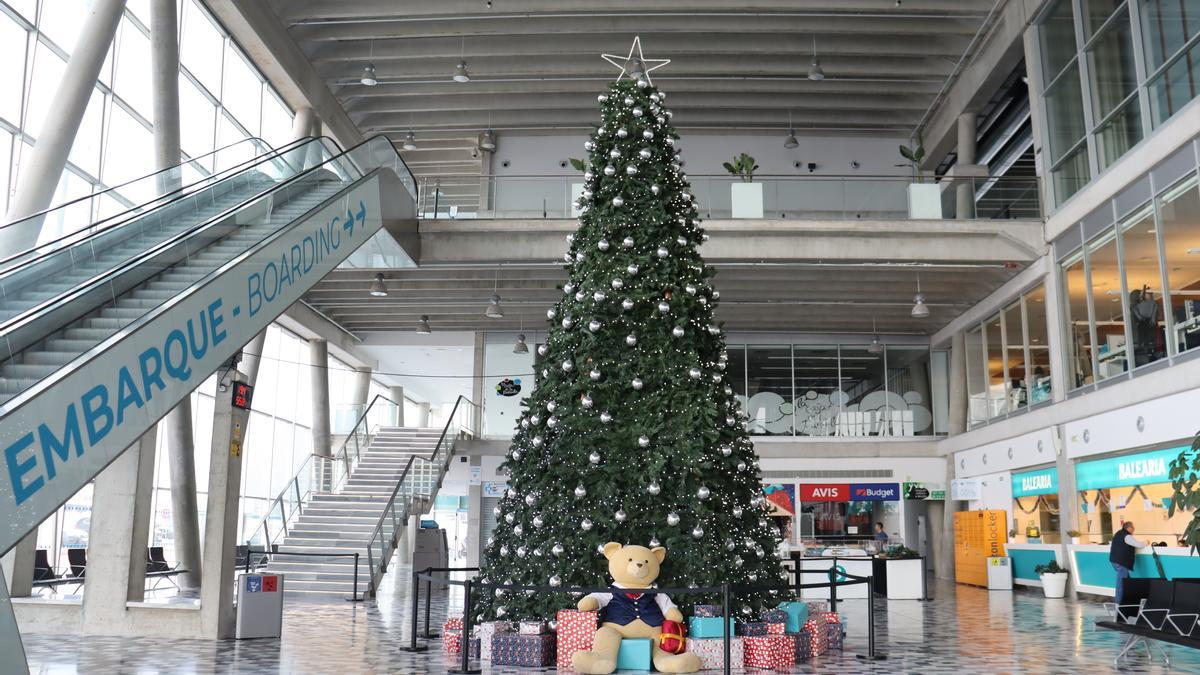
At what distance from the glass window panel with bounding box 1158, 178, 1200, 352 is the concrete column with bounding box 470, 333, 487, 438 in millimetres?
16658

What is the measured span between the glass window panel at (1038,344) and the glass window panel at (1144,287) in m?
3.45

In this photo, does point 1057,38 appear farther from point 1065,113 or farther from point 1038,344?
point 1038,344

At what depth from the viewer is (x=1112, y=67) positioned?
15508 millimetres

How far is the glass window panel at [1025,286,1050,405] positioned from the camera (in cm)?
1839

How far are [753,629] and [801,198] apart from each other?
39.0ft

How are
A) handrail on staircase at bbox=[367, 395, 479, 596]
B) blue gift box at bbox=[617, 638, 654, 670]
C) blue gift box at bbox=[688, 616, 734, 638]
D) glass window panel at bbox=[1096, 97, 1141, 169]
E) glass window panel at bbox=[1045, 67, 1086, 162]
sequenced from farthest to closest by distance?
glass window panel at bbox=[1045, 67, 1086, 162]
handrail on staircase at bbox=[367, 395, 479, 596]
glass window panel at bbox=[1096, 97, 1141, 169]
blue gift box at bbox=[688, 616, 734, 638]
blue gift box at bbox=[617, 638, 654, 670]

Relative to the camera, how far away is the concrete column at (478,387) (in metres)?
25.6

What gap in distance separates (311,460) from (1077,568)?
1485cm

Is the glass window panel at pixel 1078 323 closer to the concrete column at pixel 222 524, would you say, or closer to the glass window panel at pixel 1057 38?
the glass window panel at pixel 1057 38

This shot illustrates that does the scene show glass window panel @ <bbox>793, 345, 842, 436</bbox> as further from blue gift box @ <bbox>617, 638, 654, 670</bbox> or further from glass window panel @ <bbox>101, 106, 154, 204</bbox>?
blue gift box @ <bbox>617, 638, 654, 670</bbox>

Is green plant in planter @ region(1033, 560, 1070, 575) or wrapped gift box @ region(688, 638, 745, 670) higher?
green plant in planter @ region(1033, 560, 1070, 575)

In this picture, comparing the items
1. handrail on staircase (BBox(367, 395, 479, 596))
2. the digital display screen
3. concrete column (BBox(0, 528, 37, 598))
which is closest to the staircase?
handrail on staircase (BBox(367, 395, 479, 596))

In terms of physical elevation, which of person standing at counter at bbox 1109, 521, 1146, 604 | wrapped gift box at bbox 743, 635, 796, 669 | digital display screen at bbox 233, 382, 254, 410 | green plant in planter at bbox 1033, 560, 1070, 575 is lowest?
wrapped gift box at bbox 743, 635, 796, 669

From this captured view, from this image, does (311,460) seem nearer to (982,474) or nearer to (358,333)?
(358,333)
